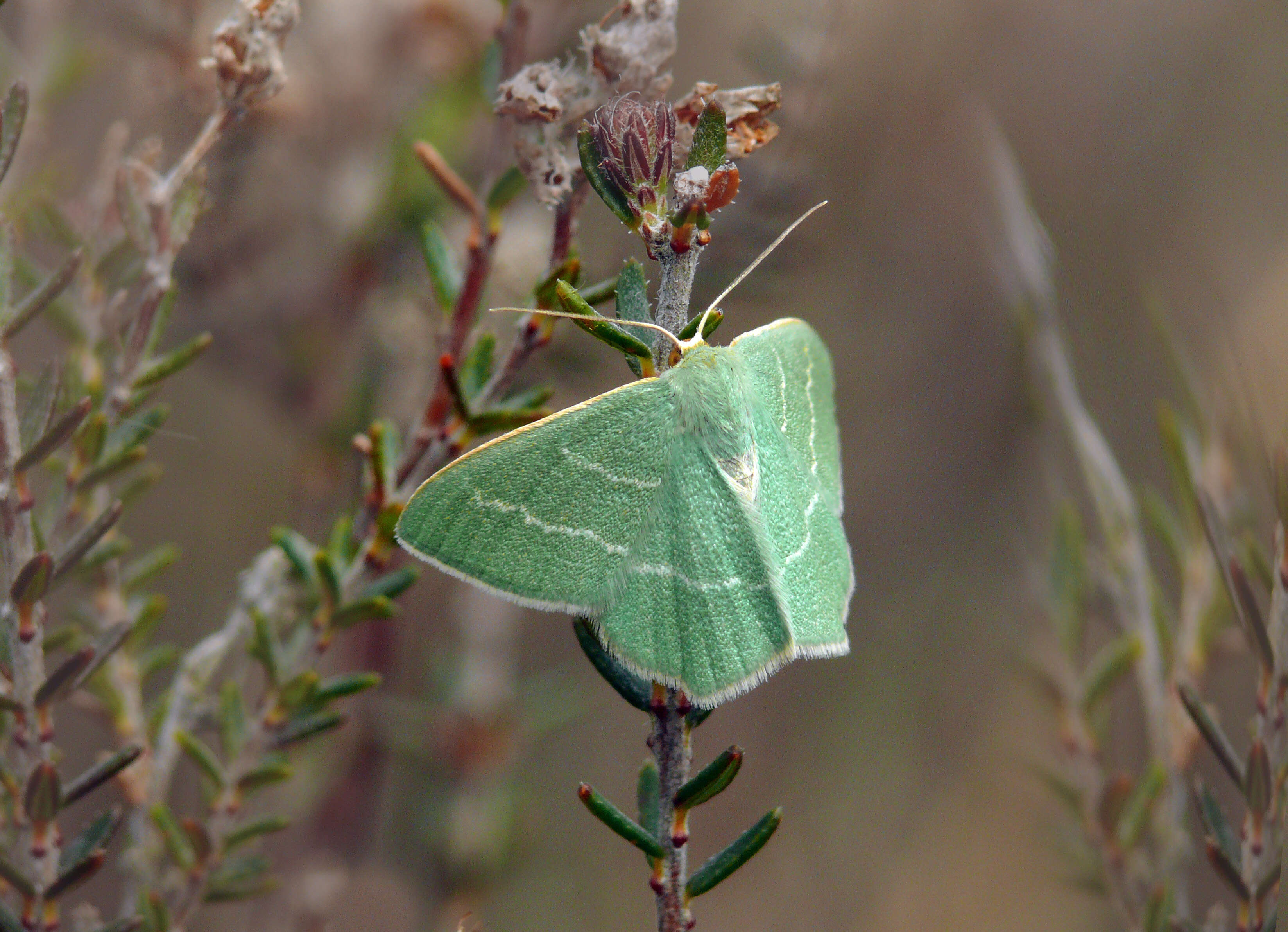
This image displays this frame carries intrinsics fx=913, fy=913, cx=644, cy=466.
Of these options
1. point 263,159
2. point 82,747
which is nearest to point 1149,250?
point 263,159

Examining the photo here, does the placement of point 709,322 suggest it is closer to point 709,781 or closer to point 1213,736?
point 709,781

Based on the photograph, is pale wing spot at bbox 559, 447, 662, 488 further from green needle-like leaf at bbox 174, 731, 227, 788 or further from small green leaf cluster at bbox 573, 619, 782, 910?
green needle-like leaf at bbox 174, 731, 227, 788

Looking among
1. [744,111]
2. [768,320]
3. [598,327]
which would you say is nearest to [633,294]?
[598,327]

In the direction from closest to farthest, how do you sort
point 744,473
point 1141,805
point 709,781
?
point 709,781 < point 744,473 < point 1141,805

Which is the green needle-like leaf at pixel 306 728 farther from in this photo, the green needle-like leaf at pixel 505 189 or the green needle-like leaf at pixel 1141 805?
the green needle-like leaf at pixel 1141 805

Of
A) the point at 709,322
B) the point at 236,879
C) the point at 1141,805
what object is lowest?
the point at 1141,805

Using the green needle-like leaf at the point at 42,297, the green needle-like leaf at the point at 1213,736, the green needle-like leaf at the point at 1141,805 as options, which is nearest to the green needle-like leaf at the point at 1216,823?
the green needle-like leaf at the point at 1213,736
